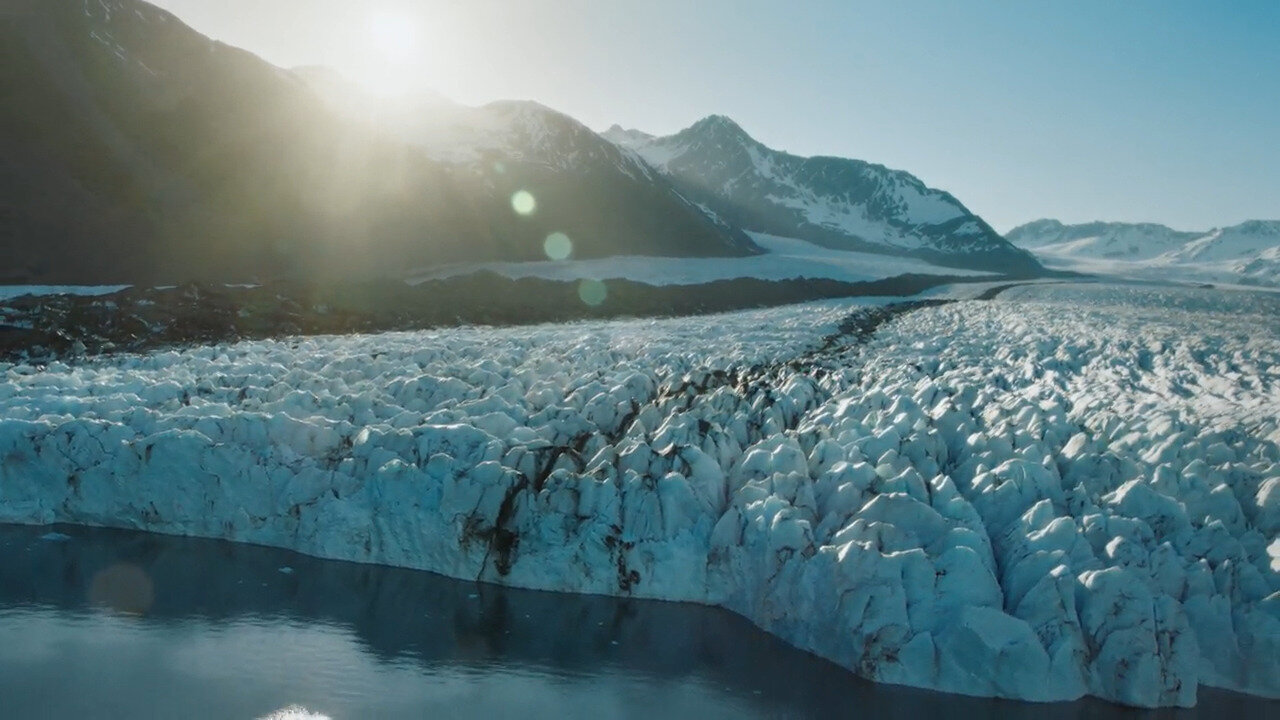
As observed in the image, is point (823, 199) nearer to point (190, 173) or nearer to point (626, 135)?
point (626, 135)

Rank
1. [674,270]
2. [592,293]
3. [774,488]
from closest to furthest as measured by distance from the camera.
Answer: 1. [774,488]
2. [592,293]
3. [674,270]

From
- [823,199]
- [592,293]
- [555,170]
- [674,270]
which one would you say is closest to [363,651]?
[592,293]

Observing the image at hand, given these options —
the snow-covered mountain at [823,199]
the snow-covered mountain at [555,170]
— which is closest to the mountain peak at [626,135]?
the snow-covered mountain at [823,199]

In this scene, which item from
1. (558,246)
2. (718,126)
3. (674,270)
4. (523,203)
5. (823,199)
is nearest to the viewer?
(674,270)

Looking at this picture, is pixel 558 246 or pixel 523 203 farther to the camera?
pixel 523 203

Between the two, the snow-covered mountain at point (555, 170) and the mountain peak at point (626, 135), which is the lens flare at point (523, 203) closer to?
the snow-covered mountain at point (555, 170)

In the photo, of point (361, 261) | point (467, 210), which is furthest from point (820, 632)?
point (467, 210)

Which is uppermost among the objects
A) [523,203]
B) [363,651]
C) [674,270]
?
[523,203]

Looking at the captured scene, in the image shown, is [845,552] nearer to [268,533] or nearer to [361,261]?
[268,533]
